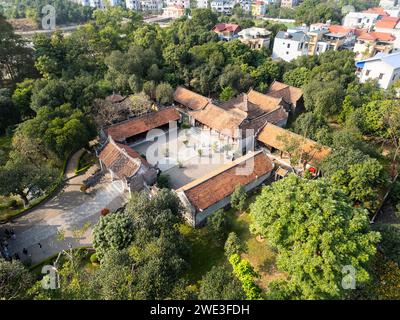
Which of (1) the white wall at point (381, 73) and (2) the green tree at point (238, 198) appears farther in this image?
(1) the white wall at point (381, 73)

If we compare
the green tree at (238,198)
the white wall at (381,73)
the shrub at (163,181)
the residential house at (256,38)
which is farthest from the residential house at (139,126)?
the residential house at (256,38)

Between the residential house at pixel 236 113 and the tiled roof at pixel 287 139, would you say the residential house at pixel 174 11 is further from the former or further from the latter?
the tiled roof at pixel 287 139

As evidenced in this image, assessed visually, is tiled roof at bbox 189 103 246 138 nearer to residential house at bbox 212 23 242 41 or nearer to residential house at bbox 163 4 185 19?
residential house at bbox 212 23 242 41

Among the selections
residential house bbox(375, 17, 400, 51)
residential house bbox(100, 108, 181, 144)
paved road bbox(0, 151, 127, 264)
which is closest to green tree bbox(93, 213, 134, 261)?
paved road bbox(0, 151, 127, 264)

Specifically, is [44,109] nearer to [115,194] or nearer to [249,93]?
[115,194]

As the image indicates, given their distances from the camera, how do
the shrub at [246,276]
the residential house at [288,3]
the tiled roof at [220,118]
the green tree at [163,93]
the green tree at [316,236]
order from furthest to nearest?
the residential house at [288,3]
the green tree at [163,93]
the tiled roof at [220,118]
the shrub at [246,276]
the green tree at [316,236]

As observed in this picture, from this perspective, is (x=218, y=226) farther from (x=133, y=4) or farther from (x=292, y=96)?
(x=133, y=4)

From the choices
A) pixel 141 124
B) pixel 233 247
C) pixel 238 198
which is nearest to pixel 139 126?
pixel 141 124
